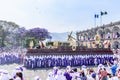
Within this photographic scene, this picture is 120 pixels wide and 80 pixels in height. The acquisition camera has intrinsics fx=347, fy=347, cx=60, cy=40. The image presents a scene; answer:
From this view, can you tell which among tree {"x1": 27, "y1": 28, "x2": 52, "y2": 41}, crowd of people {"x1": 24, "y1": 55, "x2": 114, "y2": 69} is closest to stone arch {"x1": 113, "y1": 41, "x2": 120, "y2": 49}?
crowd of people {"x1": 24, "y1": 55, "x2": 114, "y2": 69}

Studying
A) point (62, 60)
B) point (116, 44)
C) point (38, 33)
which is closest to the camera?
point (62, 60)

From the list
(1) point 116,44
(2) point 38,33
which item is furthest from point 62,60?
(2) point 38,33

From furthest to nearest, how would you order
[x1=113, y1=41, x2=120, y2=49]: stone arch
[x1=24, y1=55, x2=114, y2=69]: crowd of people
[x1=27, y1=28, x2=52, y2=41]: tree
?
1. [x1=27, y1=28, x2=52, y2=41]: tree
2. [x1=113, y1=41, x2=120, y2=49]: stone arch
3. [x1=24, y1=55, x2=114, y2=69]: crowd of people

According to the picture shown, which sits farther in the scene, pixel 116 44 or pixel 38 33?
pixel 38 33

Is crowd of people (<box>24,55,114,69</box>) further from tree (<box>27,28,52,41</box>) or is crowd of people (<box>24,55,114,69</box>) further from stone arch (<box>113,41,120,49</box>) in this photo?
tree (<box>27,28,52,41</box>)

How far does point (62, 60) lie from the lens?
1171 inches

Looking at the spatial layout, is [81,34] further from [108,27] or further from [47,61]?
[47,61]

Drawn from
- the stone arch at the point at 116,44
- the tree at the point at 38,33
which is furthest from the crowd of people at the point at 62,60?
the tree at the point at 38,33

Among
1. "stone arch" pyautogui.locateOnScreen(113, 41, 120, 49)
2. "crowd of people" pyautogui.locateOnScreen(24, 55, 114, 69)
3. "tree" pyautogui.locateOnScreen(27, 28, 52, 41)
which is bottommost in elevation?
"crowd of people" pyautogui.locateOnScreen(24, 55, 114, 69)

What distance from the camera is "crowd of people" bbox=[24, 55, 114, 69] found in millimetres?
28438

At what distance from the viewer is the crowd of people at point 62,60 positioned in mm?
28438

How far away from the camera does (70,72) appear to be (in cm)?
1429

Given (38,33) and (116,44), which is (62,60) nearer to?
(116,44)

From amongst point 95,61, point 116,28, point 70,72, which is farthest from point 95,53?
point 116,28
